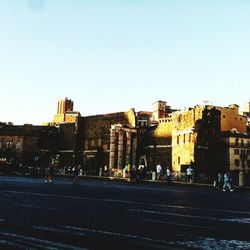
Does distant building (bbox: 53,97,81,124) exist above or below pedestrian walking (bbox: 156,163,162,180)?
above

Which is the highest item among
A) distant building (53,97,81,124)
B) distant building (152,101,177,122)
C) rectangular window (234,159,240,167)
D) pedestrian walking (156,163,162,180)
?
distant building (53,97,81,124)

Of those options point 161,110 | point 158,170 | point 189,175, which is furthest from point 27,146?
point 189,175

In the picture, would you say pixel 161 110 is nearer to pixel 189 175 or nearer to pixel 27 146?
pixel 27 146

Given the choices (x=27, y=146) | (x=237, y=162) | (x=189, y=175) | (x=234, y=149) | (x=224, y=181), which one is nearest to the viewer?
(x=224, y=181)

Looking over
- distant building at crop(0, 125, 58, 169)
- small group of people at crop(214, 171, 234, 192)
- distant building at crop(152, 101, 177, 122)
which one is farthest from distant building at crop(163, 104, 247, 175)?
distant building at crop(0, 125, 58, 169)

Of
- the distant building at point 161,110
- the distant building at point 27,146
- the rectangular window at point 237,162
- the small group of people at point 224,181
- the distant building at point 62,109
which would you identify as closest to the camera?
the small group of people at point 224,181

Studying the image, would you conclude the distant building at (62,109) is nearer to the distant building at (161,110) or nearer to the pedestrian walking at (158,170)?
the distant building at (161,110)

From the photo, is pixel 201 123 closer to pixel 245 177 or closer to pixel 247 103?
pixel 245 177

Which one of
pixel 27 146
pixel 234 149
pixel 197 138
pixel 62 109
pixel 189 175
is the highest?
pixel 62 109

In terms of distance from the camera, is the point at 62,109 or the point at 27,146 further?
the point at 62,109

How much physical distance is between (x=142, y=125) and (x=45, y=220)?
236 ft

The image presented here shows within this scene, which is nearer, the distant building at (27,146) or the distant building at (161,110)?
the distant building at (161,110)

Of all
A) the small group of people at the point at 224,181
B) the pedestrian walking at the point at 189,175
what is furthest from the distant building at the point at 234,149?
the small group of people at the point at 224,181

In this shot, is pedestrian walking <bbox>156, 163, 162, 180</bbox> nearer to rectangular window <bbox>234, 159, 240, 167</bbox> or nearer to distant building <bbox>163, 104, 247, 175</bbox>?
distant building <bbox>163, 104, 247, 175</bbox>
